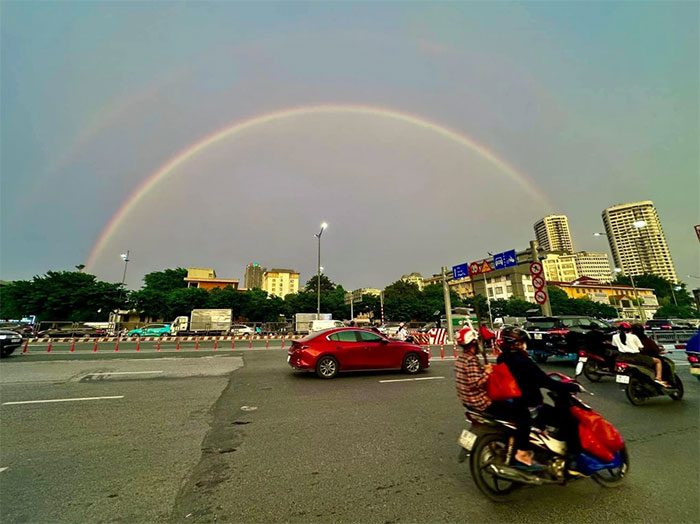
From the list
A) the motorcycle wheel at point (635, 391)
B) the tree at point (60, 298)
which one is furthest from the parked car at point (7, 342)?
the tree at point (60, 298)

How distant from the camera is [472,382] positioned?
3.66m

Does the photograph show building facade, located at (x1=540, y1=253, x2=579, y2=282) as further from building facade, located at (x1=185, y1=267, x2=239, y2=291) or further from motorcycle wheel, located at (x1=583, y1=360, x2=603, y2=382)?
motorcycle wheel, located at (x1=583, y1=360, x2=603, y2=382)

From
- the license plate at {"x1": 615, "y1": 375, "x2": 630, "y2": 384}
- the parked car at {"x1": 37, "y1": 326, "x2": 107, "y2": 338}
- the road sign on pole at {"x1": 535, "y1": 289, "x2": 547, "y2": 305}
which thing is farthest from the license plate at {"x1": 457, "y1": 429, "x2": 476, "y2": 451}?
the parked car at {"x1": 37, "y1": 326, "x2": 107, "y2": 338}

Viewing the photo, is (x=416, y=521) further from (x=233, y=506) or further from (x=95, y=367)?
(x=95, y=367)

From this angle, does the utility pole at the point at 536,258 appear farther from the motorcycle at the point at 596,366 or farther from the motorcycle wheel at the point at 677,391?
the motorcycle wheel at the point at 677,391

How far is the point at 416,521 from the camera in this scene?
2781 mm

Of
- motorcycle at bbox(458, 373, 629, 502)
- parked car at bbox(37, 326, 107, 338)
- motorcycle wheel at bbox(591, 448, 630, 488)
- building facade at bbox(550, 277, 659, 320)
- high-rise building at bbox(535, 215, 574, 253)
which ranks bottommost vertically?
motorcycle wheel at bbox(591, 448, 630, 488)

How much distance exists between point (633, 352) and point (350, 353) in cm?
701

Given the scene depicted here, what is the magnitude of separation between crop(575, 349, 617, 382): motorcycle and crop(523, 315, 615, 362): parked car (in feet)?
3.99

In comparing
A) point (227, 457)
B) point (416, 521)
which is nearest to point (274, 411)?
point (227, 457)

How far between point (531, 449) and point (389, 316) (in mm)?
57498

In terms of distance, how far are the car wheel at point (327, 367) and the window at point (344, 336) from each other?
641 mm

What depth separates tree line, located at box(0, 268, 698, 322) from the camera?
3959 centimetres

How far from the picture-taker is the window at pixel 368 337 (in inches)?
403
